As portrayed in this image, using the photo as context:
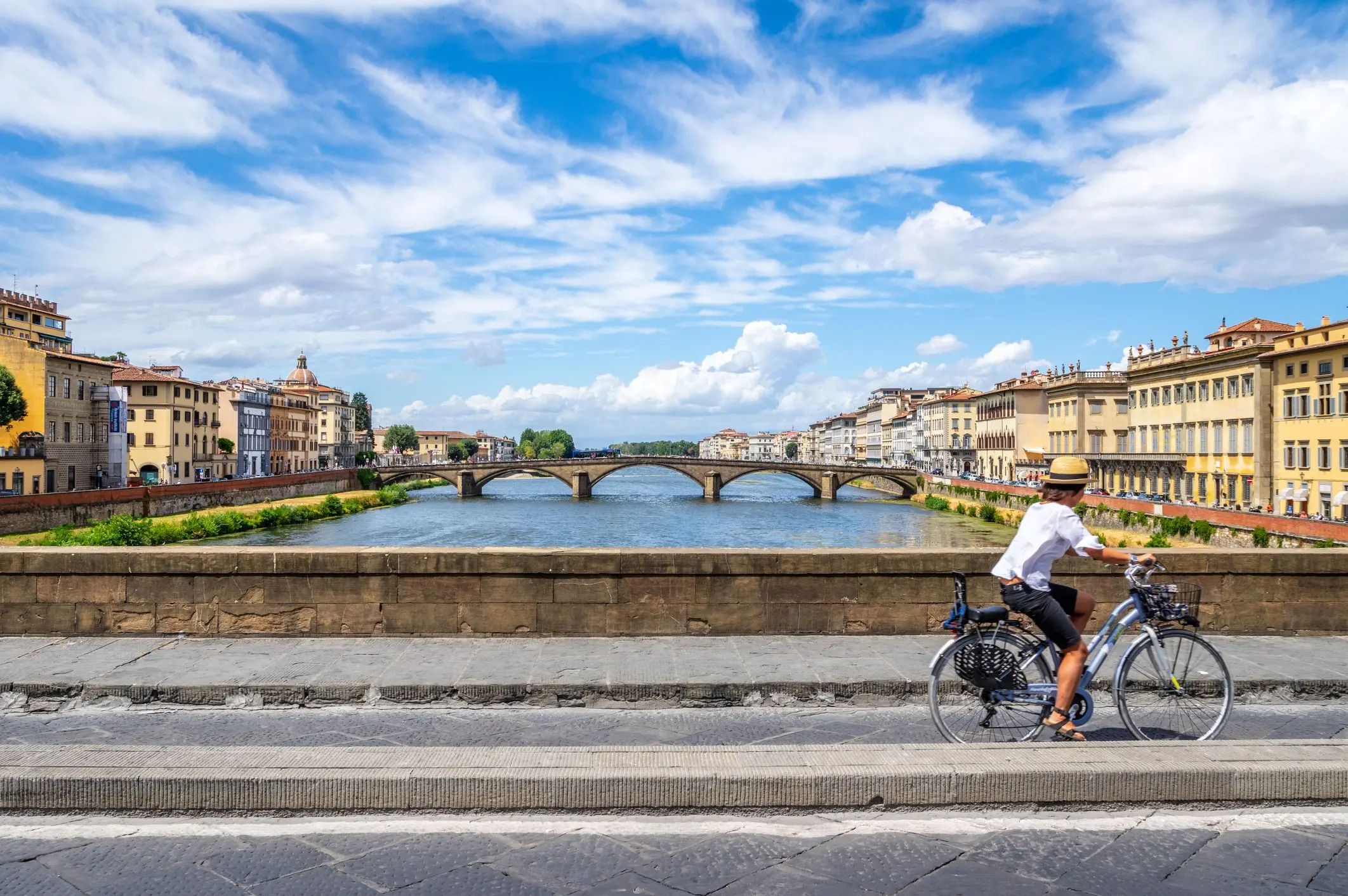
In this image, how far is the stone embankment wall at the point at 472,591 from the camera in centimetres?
757

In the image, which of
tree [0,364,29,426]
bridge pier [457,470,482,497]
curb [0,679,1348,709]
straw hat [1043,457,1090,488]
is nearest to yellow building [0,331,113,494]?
tree [0,364,29,426]

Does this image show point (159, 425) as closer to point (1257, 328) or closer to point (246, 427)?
point (246, 427)

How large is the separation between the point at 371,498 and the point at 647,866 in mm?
82603

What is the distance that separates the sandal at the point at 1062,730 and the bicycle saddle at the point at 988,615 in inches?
21.2

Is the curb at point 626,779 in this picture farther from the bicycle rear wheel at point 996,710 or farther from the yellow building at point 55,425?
the yellow building at point 55,425

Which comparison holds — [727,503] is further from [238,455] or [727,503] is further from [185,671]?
[185,671]

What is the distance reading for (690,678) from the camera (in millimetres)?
6121

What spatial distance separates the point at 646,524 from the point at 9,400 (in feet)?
119

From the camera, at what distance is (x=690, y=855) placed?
3793mm

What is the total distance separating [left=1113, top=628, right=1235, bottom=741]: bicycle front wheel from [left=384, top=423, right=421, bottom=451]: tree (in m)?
183

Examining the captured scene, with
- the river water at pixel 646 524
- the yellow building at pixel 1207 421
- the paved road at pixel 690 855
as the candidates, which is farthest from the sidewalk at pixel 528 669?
the yellow building at pixel 1207 421

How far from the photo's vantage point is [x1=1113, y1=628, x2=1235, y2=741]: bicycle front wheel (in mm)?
5211

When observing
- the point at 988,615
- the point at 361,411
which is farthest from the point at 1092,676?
the point at 361,411

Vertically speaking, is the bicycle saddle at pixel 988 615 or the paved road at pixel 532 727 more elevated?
the bicycle saddle at pixel 988 615
